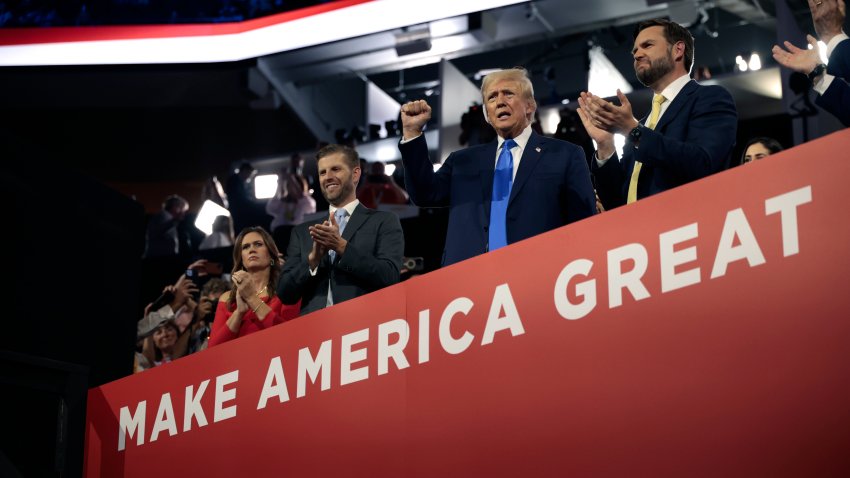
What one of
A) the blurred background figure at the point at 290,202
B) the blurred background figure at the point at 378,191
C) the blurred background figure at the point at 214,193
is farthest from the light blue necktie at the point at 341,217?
the blurred background figure at the point at 214,193

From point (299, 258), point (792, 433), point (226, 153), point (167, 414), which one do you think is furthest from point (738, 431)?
point (226, 153)

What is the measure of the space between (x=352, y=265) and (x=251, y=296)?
1.88 feet

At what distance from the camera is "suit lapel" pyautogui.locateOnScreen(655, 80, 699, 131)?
2848 mm

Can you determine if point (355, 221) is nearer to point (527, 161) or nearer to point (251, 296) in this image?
point (251, 296)

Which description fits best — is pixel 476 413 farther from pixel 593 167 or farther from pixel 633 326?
pixel 593 167

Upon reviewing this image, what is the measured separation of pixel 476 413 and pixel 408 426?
7.2 inches

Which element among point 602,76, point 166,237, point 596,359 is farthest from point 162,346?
point 602,76

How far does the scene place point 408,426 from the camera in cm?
241

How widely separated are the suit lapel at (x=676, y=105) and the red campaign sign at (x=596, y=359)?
742 mm

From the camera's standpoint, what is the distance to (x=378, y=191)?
6992 mm

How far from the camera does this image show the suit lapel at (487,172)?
10.0 ft

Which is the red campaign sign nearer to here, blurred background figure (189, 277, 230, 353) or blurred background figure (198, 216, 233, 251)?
blurred background figure (189, 277, 230, 353)

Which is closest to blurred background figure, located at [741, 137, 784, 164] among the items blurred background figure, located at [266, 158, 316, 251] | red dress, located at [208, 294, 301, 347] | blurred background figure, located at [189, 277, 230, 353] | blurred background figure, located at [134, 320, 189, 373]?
red dress, located at [208, 294, 301, 347]

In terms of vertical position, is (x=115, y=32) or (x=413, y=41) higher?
(x=115, y=32)
